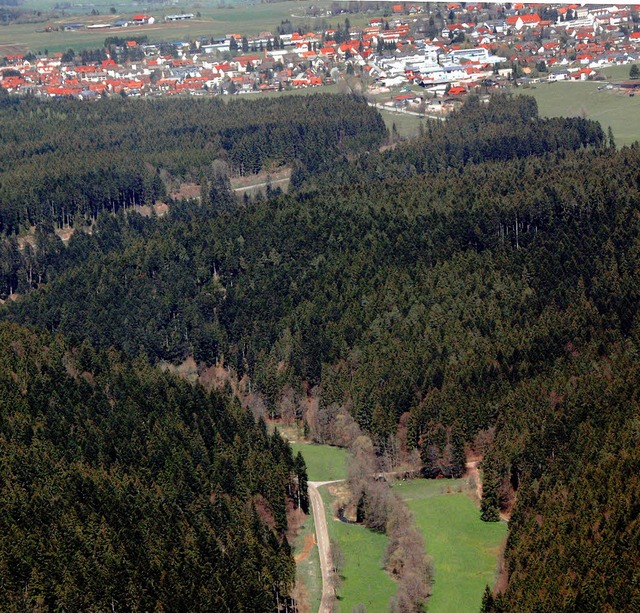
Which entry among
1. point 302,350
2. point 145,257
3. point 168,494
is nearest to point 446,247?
point 302,350

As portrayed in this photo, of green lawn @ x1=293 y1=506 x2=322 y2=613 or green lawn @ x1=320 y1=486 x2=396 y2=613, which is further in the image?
green lawn @ x1=293 y1=506 x2=322 y2=613

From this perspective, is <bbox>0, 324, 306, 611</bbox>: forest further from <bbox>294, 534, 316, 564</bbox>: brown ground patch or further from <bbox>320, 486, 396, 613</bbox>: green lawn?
<bbox>320, 486, 396, 613</bbox>: green lawn

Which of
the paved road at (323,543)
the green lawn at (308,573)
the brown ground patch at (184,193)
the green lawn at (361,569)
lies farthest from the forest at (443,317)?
the green lawn at (308,573)

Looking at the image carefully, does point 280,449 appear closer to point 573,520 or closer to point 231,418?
point 231,418

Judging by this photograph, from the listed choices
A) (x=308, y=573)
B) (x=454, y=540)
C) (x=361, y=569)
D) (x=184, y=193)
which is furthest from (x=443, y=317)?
(x=184, y=193)

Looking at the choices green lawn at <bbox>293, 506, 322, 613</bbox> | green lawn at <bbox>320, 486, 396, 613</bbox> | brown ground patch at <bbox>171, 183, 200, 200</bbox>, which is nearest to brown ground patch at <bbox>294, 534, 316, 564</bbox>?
green lawn at <bbox>293, 506, 322, 613</bbox>

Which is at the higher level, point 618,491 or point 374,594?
point 618,491
